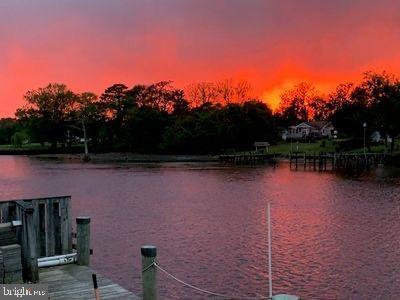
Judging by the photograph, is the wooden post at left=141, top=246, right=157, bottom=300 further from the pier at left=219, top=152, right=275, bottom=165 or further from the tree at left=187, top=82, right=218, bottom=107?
the tree at left=187, top=82, right=218, bottom=107

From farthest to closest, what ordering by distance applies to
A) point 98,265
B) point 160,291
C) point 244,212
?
point 244,212, point 98,265, point 160,291

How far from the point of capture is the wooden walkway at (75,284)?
39.7ft

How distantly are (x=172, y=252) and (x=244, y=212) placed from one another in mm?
14048

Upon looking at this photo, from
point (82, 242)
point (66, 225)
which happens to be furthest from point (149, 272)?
point (66, 225)

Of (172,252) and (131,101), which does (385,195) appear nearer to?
(172,252)

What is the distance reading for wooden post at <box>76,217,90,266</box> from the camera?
48.3 ft

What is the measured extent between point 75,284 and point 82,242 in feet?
6.97

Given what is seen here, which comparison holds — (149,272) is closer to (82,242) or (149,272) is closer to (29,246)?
(29,246)

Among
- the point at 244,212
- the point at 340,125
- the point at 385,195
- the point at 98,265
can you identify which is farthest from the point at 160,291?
the point at 340,125

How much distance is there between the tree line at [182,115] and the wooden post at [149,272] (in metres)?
99.0

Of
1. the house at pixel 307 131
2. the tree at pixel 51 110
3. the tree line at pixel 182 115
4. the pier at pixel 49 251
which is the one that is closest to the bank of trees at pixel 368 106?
the tree line at pixel 182 115

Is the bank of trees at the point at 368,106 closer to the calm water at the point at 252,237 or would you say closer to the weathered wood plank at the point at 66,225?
the calm water at the point at 252,237

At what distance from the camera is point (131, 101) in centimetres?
16088

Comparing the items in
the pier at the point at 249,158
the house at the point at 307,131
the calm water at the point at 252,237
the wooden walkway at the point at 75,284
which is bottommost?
the calm water at the point at 252,237
